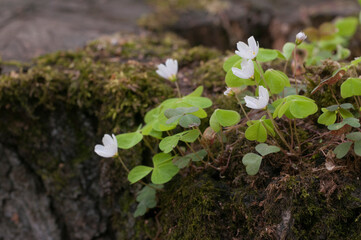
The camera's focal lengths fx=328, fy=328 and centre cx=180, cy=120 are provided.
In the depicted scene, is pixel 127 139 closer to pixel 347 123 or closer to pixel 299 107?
pixel 299 107

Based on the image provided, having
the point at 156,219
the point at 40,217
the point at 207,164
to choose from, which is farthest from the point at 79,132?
the point at 207,164

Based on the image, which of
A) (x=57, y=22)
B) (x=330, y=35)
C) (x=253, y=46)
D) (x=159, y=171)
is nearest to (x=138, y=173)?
(x=159, y=171)

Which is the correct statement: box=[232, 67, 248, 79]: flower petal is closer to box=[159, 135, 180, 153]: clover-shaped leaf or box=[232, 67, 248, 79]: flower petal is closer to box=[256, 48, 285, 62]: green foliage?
box=[256, 48, 285, 62]: green foliage

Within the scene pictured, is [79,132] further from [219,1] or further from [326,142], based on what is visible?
[219,1]

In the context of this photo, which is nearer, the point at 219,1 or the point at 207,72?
the point at 207,72

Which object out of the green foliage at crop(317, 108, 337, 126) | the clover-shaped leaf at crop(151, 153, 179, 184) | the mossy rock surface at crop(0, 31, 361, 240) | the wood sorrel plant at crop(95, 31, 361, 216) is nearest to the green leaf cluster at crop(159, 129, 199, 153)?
the wood sorrel plant at crop(95, 31, 361, 216)

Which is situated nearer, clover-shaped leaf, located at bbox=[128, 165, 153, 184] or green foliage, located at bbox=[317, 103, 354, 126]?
green foliage, located at bbox=[317, 103, 354, 126]

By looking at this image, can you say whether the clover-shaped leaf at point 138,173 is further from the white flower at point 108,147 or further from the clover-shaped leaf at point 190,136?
the clover-shaped leaf at point 190,136
